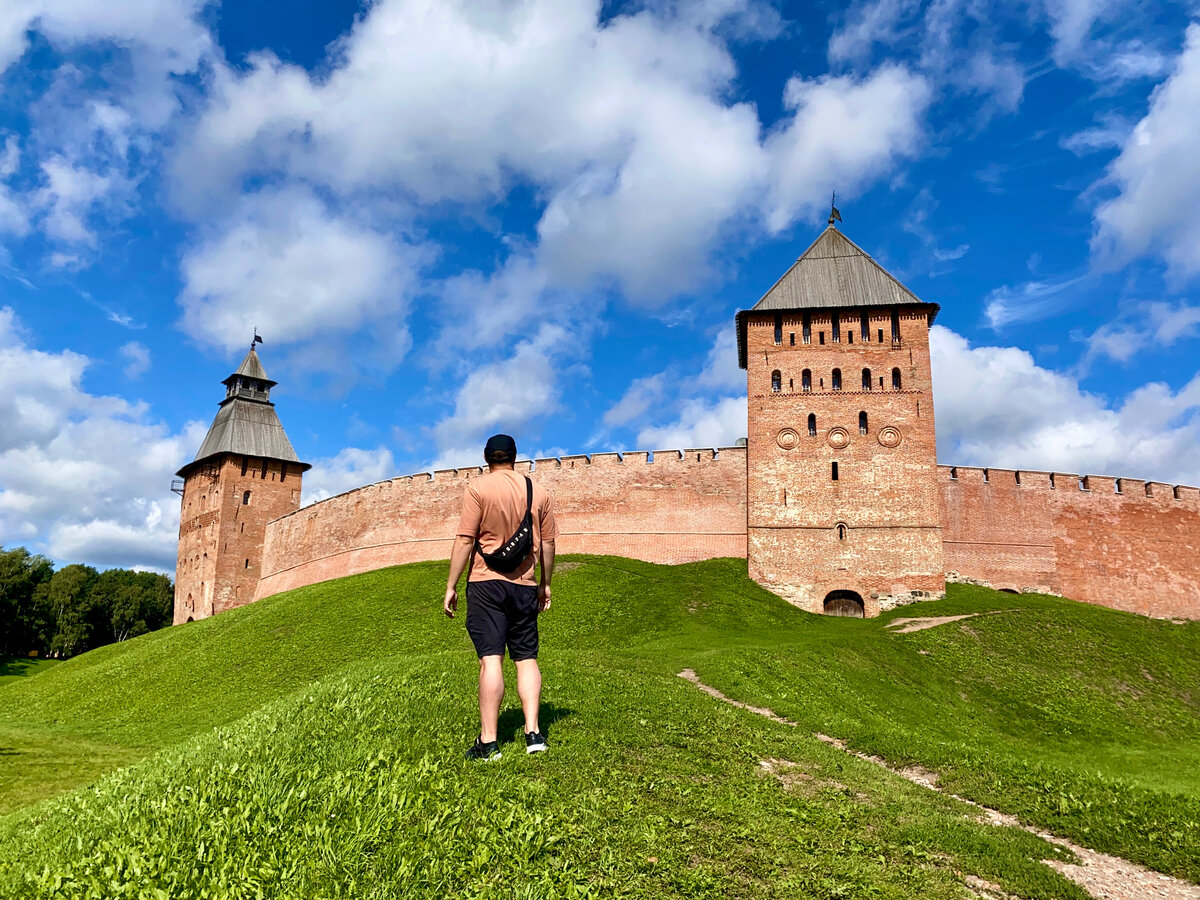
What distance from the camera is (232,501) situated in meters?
39.1

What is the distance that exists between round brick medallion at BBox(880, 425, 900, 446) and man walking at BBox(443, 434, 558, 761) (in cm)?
2378

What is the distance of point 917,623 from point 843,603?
434 cm

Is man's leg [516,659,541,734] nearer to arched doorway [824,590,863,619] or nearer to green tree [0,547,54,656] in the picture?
arched doorway [824,590,863,619]

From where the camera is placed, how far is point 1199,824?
5.82 meters

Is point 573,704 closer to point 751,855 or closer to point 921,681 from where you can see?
point 751,855

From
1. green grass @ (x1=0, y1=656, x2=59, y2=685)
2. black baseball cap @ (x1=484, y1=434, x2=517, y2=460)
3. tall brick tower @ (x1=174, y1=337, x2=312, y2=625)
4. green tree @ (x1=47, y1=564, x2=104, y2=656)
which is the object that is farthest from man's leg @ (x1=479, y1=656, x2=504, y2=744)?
green tree @ (x1=47, y1=564, x2=104, y2=656)

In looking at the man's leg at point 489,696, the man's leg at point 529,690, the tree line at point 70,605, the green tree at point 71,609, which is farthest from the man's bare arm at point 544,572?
the green tree at point 71,609

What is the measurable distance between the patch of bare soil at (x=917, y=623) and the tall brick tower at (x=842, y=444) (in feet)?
9.97

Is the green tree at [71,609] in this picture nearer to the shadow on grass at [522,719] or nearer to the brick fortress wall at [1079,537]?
the brick fortress wall at [1079,537]

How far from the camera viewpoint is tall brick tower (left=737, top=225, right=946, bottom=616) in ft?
84.6

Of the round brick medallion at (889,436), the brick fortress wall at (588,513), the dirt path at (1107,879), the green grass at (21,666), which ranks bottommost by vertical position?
the green grass at (21,666)

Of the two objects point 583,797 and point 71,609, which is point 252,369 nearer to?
point 71,609

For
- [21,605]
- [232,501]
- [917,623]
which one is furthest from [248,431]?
[917,623]

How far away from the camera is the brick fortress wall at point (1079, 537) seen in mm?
27234
